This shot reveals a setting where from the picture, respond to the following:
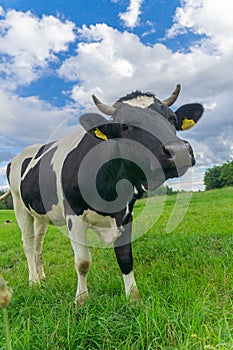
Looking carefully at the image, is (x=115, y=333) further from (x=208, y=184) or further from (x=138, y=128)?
(x=208, y=184)

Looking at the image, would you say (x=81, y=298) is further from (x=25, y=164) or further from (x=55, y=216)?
Answer: (x=25, y=164)

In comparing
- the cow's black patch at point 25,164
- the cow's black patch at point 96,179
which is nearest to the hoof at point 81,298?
the cow's black patch at point 96,179

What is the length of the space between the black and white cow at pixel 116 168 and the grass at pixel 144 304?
0.29 m

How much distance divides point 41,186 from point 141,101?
6.12 ft

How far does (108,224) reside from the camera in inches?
148

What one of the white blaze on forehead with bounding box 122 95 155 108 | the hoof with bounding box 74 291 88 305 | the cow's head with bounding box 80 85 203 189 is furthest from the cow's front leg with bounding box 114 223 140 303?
the white blaze on forehead with bounding box 122 95 155 108

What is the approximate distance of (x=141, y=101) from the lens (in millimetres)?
3383

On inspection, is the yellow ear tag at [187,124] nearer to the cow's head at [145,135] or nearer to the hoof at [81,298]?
the cow's head at [145,135]

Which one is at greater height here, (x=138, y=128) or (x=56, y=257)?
(x=138, y=128)

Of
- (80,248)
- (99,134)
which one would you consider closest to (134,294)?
(80,248)

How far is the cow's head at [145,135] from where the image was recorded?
285cm

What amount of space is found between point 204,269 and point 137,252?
59.1 inches

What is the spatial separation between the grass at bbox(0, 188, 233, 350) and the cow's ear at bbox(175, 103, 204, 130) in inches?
64.2

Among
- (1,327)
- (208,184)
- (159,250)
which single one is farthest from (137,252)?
(208,184)
